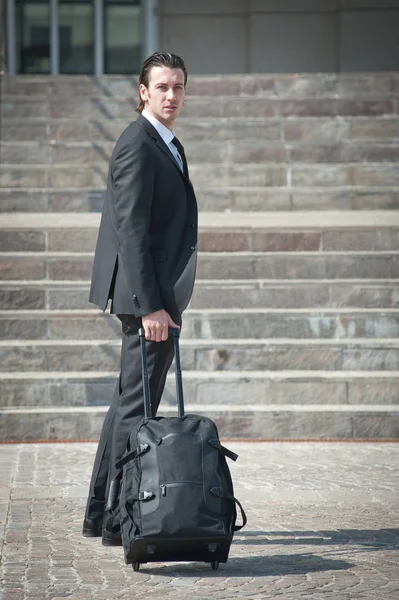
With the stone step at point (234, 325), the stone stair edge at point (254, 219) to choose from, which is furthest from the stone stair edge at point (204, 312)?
the stone stair edge at point (254, 219)

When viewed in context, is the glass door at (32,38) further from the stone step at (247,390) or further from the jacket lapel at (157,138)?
the jacket lapel at (157,138)

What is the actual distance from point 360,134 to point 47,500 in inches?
288

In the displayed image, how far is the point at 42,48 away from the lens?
1995 centimetres

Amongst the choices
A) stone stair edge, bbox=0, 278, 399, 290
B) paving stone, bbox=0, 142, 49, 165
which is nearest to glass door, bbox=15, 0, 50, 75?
paving stone, bbox=0, 142, 49, 165

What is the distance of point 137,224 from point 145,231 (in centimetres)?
5

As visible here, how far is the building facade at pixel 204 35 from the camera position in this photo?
63.3ft

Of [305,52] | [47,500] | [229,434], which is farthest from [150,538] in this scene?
[305,52]

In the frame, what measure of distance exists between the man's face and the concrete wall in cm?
1370

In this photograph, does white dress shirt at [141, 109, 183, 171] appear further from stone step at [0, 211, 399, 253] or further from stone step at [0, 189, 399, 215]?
stone step at [0, 189, 399, 215]

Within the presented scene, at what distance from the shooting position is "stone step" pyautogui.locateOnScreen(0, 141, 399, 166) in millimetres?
13031

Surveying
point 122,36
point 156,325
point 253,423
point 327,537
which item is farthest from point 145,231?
point 122,36

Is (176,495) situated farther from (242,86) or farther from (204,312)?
(242,86)

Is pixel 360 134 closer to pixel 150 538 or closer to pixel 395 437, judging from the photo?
pixel 395 437

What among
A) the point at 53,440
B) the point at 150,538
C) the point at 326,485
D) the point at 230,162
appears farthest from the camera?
the point at 230,162
